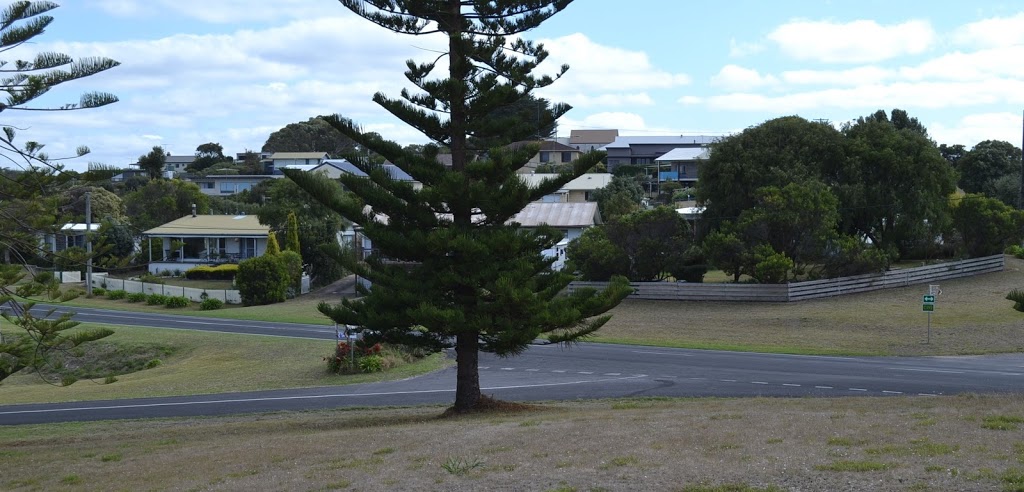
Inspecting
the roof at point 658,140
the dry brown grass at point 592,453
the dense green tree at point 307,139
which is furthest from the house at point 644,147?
the dry brown grass at point 592,453

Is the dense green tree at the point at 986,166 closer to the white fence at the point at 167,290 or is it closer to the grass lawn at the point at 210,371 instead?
the white fence at the point at 167,290

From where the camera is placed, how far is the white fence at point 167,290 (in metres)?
51.9

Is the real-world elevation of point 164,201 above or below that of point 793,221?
above

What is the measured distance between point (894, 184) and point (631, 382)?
94.2 ft

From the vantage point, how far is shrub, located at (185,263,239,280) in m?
58.0

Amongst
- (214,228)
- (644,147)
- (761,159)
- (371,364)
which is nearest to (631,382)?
(371,364)

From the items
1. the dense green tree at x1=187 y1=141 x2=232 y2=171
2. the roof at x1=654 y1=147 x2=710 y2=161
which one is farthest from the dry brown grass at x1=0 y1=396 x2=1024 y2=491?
the dense green tree at x1=187 y1=141 x2=232 y2=171

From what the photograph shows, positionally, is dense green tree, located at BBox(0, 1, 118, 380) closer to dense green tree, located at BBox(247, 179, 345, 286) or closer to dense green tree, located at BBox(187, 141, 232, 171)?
dense green tree, located at BBox(247, 179, 345, 286)

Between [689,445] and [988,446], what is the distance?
2.87m

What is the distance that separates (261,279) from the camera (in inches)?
1983

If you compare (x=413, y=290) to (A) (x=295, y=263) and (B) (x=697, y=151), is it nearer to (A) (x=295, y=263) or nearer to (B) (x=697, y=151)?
(A) (x=295, y=263)

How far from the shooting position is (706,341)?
34.0 meters

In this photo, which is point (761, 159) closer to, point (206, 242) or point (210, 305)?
point (210, 305)

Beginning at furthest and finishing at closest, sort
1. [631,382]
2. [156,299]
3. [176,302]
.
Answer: [156,299]
[176,302]
[631,382]
